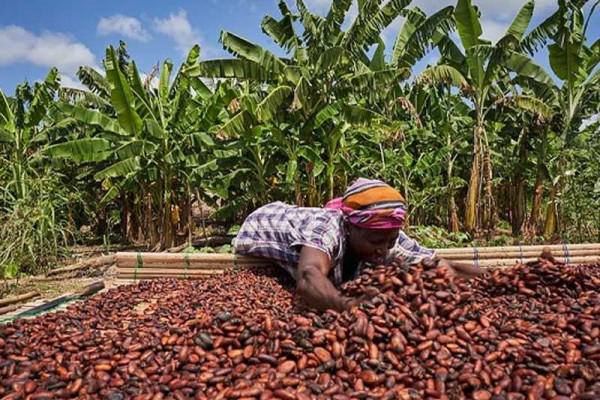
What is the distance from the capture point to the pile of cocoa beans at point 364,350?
5.16 ft

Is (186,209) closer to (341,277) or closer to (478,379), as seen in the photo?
(341,277)

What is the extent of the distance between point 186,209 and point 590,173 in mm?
7525

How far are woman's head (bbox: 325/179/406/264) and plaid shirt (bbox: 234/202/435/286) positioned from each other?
0.10 m

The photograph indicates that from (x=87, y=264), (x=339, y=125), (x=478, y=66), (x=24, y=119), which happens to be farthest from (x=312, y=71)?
(x=24, y=119)

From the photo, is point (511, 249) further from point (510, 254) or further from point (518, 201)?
point (518, 201)

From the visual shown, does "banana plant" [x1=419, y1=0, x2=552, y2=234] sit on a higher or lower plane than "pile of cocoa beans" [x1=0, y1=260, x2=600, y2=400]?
higher

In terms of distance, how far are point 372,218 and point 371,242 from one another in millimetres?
170

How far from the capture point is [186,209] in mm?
10594

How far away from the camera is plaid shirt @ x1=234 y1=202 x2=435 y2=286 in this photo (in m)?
2.82

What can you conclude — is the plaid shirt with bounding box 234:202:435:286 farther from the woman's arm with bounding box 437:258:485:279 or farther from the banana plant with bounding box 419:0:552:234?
the banana plant with bounding box 419:0:552:234

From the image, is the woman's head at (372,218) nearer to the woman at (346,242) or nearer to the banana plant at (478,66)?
the woman at (346,242)

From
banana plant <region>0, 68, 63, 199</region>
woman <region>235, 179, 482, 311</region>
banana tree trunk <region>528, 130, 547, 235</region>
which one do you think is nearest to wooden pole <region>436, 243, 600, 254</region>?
woman <region>235, 179, 482, 311</region>

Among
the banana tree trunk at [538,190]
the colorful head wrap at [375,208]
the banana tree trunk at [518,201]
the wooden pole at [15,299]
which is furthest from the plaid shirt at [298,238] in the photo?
the banana tree trunk at [518,201]

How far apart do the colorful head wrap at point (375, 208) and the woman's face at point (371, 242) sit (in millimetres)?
46
